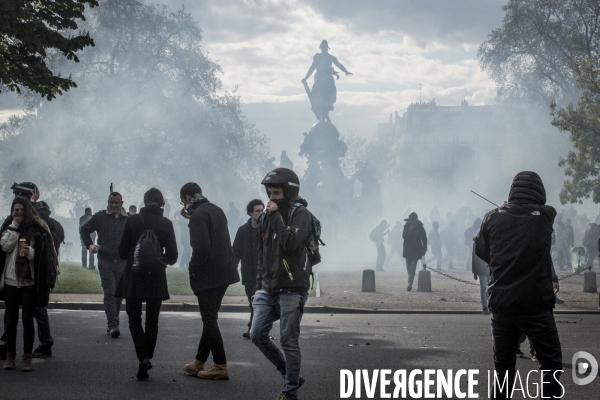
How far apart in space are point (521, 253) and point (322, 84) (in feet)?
116

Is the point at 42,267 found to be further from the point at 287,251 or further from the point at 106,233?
the point at 287,251

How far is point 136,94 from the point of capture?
40031 millimetres

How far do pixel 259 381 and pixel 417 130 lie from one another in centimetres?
11747

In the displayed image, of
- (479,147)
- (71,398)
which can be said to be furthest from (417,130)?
(71,398)

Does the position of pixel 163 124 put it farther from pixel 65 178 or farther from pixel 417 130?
pixel 417 130

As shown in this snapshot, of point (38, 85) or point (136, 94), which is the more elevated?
point (136, 94)

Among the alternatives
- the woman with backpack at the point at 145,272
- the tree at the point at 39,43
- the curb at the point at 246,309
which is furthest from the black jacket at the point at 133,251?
the tree at the point at 39,43

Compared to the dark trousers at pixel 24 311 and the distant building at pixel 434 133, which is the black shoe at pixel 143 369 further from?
the distant building at pixel 434 133

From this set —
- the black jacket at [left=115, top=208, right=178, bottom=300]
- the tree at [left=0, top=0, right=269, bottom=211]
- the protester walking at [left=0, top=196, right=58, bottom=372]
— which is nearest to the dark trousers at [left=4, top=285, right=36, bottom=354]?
the protester walking at [left=0, top=196, right=58, bottom=372]

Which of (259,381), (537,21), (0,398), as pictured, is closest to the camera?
(0,398)

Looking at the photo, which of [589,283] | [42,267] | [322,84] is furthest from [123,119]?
[42,267]

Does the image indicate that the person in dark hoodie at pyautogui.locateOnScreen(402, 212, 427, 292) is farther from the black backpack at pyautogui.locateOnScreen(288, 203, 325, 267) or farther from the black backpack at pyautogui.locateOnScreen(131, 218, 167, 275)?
the black backpack at pyautogui.locateOnScreen(288, 203, 325, 267)

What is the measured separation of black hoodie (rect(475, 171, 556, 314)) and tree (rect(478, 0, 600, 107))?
32.3m

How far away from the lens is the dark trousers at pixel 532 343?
5098 millimetres
